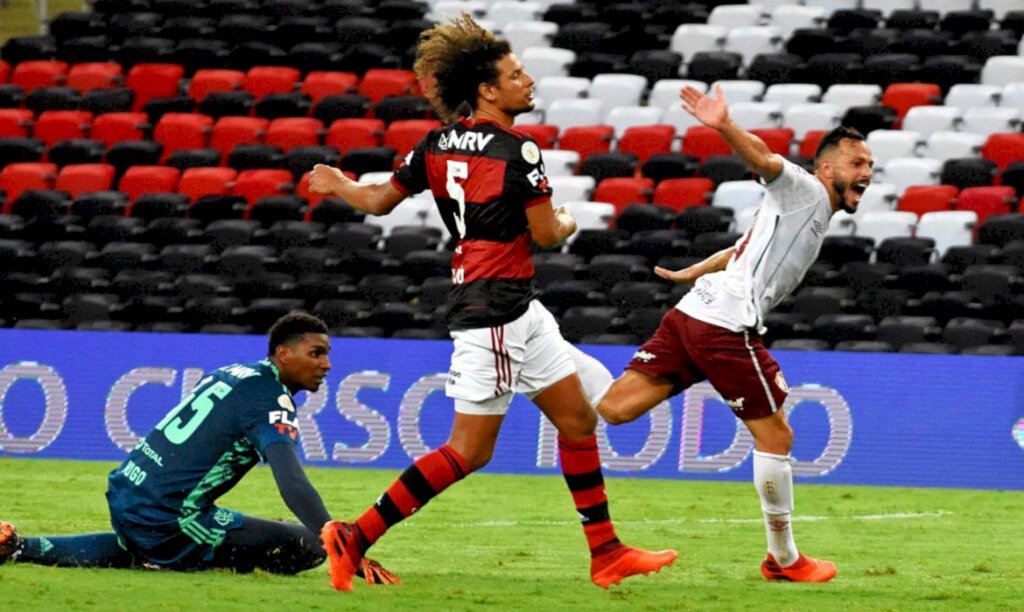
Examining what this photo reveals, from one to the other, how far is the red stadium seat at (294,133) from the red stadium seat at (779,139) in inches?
203

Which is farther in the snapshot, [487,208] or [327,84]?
[327,84]

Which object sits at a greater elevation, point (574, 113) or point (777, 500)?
point (777, 500)

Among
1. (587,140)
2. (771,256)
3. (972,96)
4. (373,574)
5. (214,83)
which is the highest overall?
(771,256)

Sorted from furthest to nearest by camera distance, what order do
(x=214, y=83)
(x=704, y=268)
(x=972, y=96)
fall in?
(x=214, y=83) < (x=972, y=96) < (x=704, y=268)

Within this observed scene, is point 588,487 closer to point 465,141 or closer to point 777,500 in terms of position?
point 777,500

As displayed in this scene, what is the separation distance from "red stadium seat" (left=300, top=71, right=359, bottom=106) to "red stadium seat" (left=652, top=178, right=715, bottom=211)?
4.87 metres

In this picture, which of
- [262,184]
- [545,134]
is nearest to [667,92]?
[545,134]

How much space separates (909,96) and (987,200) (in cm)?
249

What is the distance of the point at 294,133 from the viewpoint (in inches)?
759

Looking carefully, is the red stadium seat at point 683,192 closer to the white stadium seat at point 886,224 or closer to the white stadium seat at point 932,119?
the white stadium seat at point 886,224

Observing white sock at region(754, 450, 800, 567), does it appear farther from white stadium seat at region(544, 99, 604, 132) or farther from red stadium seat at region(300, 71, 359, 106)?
red stadium seat at region(300, 71, 359, 106)

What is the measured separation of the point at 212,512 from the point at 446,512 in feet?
12.1

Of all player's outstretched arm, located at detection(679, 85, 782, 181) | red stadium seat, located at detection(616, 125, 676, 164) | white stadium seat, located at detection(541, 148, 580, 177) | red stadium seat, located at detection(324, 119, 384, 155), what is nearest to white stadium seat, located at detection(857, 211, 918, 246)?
red stadium seat, located at detection(616, 125, 676, 164)

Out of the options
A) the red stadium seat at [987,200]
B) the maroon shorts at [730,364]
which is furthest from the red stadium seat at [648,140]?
the maroon shorts at [730,364]
